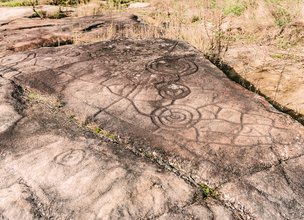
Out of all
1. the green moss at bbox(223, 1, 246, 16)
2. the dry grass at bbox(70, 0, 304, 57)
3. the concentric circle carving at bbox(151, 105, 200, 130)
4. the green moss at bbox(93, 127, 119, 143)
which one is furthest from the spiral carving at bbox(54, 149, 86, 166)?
the green moss at bbox(223, 1, 246, 16)

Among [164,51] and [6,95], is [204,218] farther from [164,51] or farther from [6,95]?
[164,51]

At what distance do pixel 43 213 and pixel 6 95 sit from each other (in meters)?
1.27

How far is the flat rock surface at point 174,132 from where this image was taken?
5.76 feet

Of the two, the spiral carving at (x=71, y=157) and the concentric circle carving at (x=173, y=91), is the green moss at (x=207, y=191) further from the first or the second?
the concentric circle carving at (x=173, y=91)

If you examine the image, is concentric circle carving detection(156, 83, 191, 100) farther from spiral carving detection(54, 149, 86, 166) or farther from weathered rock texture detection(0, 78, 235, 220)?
spiral carving detection(54, 149, 86, 166)

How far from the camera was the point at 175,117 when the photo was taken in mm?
2342

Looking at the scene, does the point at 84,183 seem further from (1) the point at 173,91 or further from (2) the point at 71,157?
(1) the point at 173,91

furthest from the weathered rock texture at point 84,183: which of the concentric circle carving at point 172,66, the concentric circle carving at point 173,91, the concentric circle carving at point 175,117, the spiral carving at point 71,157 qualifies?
the concentric circle carving at point 172,66

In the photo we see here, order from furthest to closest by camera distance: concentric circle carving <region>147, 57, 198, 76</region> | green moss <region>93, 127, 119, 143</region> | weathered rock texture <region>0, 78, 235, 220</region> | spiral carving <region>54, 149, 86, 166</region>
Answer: concentric circle carving <region>147, 57, 198, 76</region> → green moss <region>93, 127, 119, 143</region> → spiral carving <region>54, 149, 86, 166</region> → weathered rock texture <region>0, 78, 235, 220</region>

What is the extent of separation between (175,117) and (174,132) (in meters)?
0.18

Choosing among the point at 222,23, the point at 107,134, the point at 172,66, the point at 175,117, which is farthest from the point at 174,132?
the point at 222,23

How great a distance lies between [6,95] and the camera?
2.68 meters

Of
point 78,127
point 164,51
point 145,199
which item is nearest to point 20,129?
point 78,127

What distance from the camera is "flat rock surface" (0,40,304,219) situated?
1.75m
